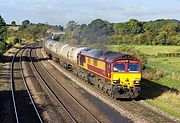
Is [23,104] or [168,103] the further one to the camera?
[168,103]

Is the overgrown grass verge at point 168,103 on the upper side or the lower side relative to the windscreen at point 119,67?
lower

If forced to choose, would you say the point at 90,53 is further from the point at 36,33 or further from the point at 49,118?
the point at 36,33

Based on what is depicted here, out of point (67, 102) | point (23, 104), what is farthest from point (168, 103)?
point (23, 104)

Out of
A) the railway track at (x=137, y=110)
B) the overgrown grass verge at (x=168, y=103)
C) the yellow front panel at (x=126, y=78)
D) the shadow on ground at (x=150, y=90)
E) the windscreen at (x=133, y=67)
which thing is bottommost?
the shadow on ground at (x=150, y=90)

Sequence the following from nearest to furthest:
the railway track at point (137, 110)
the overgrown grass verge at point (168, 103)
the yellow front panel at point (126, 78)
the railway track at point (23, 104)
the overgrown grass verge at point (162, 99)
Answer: the railway track at point (137, 110), the railway track at point (23, 104), the overgrown grass verge at point (168, 103), the overgrown grass verge at point (162, 99), the yellow front panel at point (126, 78)

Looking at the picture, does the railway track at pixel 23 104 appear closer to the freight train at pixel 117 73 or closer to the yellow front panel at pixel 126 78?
the freight train at pixel 117 73

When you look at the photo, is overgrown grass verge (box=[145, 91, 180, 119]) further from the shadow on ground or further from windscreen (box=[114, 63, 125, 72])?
windscreen (box=[114, 63, 125, 72])

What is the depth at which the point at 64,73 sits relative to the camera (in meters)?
43.6

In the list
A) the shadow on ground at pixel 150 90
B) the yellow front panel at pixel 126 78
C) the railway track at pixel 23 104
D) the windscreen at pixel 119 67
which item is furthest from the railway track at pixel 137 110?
the railway track at pixel 23 104

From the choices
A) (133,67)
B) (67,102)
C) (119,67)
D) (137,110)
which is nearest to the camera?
(137,110)

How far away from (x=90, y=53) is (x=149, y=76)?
10.5 meters

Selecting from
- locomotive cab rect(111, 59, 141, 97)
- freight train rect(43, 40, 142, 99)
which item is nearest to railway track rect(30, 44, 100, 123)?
freight train rect(43, 40, 142, 99)

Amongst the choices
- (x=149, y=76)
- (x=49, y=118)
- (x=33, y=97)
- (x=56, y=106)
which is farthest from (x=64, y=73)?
(x=49, y=118)

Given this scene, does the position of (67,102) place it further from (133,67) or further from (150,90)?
(150,90)
